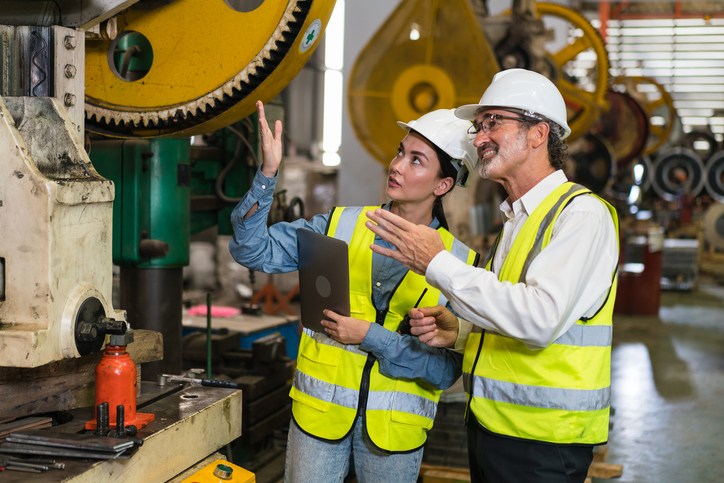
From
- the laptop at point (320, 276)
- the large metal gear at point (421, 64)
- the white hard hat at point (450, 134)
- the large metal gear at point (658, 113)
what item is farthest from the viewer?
the large metal gear at point (658, 113)

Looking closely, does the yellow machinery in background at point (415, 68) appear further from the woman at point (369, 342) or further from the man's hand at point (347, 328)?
the man's hand at point (347, 328)

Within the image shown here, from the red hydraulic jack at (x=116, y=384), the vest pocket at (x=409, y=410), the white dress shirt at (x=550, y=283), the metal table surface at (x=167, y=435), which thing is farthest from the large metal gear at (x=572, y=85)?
the red hydraulic jack at (x=116, y=384)

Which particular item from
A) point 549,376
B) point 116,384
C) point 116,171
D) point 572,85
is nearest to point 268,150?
point 116,384

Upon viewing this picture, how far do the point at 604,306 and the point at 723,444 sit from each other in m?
3.05

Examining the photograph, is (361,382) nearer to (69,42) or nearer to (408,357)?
(408,357)

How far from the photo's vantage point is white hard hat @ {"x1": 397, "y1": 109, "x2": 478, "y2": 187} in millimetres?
2109

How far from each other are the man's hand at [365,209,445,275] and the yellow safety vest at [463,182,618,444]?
19 centimetres

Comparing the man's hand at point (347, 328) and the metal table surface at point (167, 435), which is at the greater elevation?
the man's hand at point (347, 328)

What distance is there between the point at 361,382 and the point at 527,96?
722mm

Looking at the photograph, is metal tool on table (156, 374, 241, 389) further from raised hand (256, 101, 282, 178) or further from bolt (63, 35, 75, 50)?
bolt (63, 35, 75, 50)

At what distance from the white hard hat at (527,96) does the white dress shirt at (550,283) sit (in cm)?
21

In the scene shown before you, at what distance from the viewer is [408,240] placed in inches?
70.0

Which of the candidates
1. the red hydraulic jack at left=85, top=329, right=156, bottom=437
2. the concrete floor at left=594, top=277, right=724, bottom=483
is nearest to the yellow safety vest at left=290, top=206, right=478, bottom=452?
the red hydraulic jack at left=85, top=329, right=156, bottom=437

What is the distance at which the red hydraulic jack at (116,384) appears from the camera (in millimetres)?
1617
